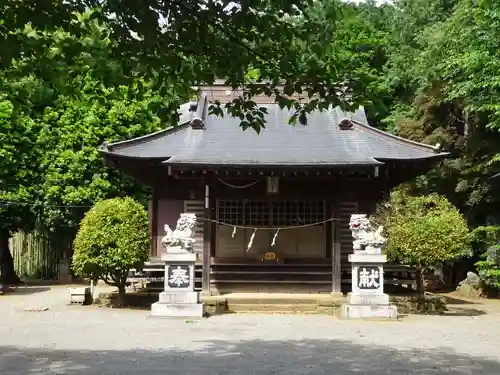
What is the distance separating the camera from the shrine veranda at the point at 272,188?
17.7m

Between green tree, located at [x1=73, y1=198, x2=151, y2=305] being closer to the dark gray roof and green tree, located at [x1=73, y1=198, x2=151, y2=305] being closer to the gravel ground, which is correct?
the gravel ground

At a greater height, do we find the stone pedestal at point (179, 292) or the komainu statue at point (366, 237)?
the komainu statue at point (366, 237)

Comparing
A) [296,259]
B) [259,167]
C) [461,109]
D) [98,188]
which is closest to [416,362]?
[259,167]

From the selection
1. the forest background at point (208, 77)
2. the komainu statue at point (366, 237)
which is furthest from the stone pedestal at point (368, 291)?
the forest background at point (208, 77)

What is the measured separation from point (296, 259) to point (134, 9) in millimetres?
14656

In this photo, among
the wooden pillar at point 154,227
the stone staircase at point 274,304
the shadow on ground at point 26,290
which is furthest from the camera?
the shadow on ground at point 26,290

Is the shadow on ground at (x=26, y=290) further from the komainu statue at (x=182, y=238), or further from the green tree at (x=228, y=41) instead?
the green tree at (x=228, y=41)

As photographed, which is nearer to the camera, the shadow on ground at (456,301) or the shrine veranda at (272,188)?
the shrine veranda at (272,188)

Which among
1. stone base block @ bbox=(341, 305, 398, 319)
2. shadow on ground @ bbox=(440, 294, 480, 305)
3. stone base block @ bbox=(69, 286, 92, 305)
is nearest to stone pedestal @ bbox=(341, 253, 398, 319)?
stone base block @ bbox=(341, 305, 398, 319)

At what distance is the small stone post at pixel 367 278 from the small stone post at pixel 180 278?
11.9 feet

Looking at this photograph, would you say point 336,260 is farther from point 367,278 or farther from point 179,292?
point 179,292

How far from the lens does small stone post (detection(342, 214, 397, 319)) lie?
15.4m

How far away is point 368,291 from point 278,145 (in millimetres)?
5193

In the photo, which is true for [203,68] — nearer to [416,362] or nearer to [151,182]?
[416,362]
